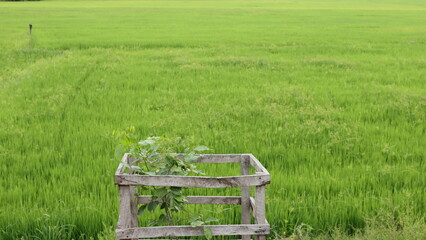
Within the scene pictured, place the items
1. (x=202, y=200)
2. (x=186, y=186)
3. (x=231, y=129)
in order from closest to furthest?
(x=186, y=186)
(x=202, y=200)
(x=231, y=129)

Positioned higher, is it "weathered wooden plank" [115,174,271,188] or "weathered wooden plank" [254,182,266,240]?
"weathered wooden plank" [115,174,271,188]

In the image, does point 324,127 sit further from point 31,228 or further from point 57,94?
point 57,94

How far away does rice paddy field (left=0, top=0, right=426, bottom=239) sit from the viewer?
432 centimetres

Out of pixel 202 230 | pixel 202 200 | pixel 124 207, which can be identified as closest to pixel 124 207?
pixel 124 207

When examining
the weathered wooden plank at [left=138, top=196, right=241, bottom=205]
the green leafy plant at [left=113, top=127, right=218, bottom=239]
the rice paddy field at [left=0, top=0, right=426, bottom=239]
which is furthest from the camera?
the rice paddy field at [left=0, top=0, right=426, bottom=239]

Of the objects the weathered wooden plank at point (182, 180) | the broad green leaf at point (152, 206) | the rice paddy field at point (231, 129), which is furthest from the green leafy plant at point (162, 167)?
the rice paddy field at point (231, 129)

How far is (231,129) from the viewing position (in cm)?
743

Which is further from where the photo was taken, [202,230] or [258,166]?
[258,166]

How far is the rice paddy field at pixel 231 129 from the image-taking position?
4316mm

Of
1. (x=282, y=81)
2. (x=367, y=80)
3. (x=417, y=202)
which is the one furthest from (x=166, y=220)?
(x=367, y=80)

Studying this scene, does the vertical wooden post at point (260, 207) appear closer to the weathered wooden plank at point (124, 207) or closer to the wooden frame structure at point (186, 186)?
the wooden frame structure at point (186, 186)

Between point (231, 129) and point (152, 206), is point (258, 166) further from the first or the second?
point (231, 129)

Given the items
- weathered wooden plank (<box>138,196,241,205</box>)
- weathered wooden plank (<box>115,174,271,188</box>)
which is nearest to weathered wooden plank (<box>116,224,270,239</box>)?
weathered wooden plank (<box>115,174,271,188</box>)

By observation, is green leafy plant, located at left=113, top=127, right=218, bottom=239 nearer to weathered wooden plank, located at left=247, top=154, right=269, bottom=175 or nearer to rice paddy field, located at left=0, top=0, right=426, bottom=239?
weathered wooden plank, located at left=247, top=154, right=269, bottom=175
